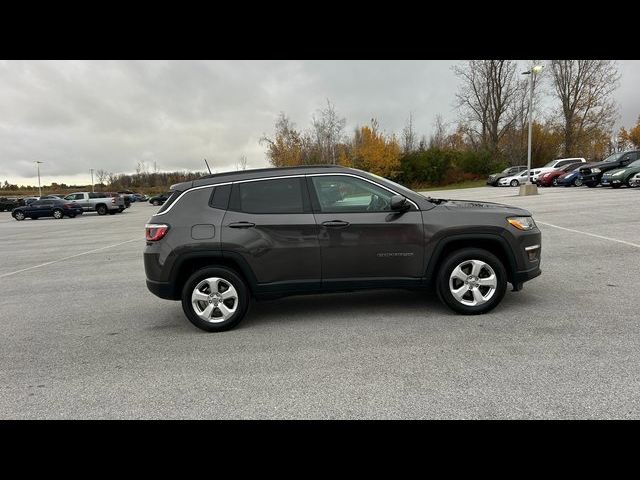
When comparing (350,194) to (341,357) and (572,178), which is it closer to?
(341,357)

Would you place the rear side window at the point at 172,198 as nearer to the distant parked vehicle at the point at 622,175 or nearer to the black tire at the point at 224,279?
the black tire at the point at 224,279

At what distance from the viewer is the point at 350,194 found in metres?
4.45

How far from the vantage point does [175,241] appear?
431 cm

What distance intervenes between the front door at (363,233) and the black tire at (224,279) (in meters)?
0.99

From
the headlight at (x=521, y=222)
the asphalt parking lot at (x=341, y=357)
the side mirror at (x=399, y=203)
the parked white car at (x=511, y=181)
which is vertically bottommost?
the asphalt parking lot at (x=341, y=357)

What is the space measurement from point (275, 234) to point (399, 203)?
4.82 ft

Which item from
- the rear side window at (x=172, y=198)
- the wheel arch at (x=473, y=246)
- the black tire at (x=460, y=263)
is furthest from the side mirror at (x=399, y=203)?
the rear side window at (x=172, y=198)

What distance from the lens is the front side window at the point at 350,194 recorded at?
4.42 m

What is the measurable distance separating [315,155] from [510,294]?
4098 cm

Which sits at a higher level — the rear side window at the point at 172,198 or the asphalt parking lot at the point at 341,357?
the rear side window at the point at 172,198

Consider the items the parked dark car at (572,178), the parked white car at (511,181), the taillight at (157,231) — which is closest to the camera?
the taillight at (157,231)

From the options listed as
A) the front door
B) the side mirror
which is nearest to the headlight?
the front door

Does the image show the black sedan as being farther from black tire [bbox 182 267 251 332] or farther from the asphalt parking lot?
black tire [bbox 182 267 251 332]
